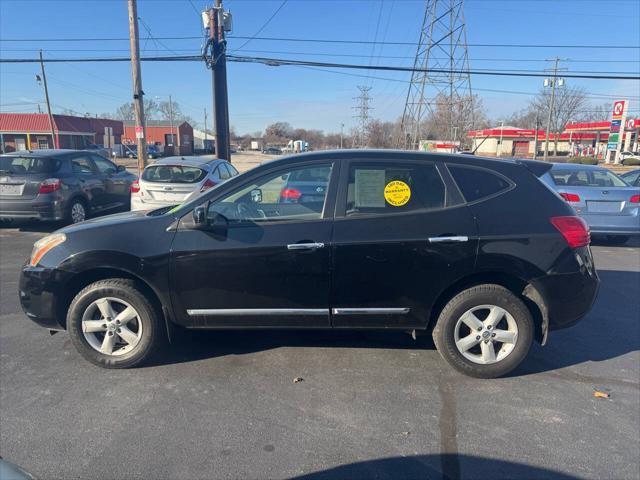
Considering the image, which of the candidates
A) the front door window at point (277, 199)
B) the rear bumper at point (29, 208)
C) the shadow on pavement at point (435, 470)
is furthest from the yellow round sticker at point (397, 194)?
the rear bumper at point (29, 208)

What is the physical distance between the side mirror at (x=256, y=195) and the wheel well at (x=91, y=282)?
3.55 feet

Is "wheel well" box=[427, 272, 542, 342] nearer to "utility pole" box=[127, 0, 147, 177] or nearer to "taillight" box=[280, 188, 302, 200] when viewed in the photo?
"taillight" box=[280, 188, 302, 200]

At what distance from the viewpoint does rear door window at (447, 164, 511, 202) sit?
3.56 metres

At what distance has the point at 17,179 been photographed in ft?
28.2

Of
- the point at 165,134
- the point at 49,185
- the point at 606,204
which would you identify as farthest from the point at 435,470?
the point at 165,134

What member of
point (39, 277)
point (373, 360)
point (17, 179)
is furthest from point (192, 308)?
point (17, 179)

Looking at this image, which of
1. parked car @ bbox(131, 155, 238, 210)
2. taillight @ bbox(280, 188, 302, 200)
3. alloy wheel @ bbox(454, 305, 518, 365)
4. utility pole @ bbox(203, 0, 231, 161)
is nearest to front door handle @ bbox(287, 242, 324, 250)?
taillight @ bbox(280, 188, 302, 200)

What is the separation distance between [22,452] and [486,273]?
3.38 m

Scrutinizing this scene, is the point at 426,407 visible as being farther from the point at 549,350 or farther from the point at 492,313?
the point at 549,350

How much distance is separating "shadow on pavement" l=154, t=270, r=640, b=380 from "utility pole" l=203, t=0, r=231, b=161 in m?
13.8

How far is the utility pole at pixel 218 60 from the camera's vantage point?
16141 millimetres

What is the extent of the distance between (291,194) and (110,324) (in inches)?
71.1

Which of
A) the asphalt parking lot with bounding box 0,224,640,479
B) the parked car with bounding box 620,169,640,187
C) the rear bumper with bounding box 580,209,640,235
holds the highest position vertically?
the parked car with bounding box 620,169,640,187

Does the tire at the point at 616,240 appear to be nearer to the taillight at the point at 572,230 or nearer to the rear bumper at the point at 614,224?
the rear bumper at the point at 614,224
